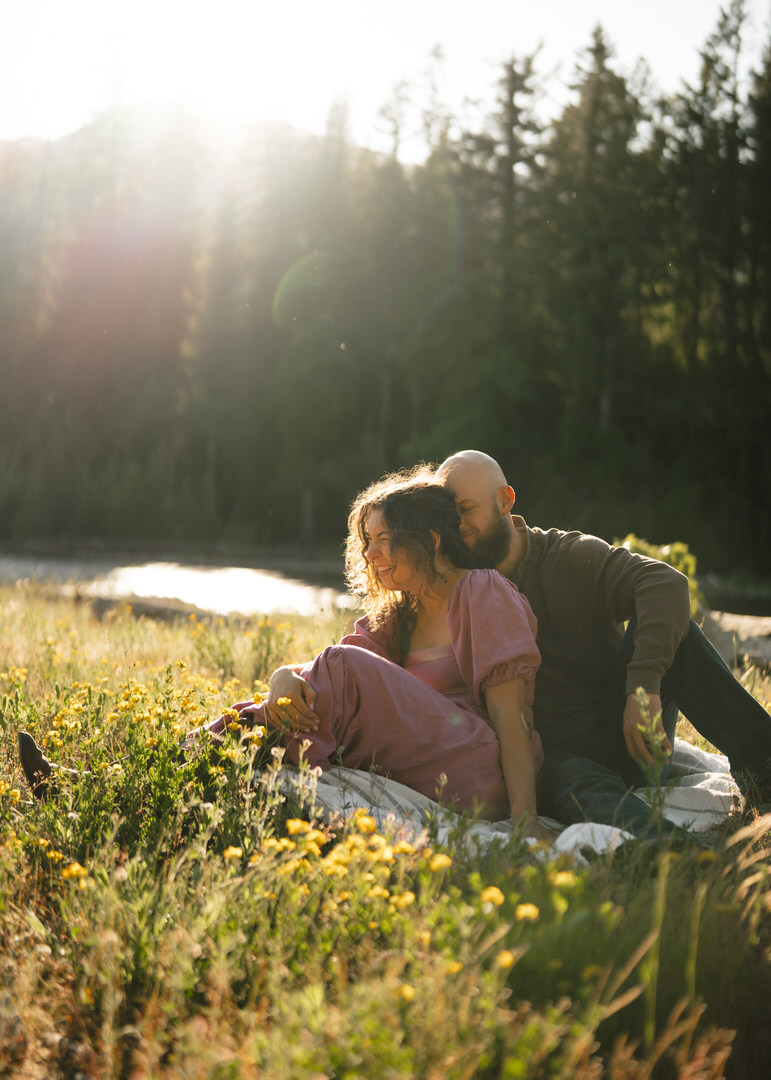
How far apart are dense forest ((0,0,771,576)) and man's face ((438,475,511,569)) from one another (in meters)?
18.7

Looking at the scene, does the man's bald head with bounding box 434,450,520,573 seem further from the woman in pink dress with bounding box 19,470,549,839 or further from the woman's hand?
the woman's hand

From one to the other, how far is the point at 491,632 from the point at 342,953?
1.50m

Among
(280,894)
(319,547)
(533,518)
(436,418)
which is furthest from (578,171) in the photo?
(280,894)

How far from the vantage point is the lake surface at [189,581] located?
15.9m

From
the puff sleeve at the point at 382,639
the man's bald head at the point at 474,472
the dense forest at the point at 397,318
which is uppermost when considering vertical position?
the dense forest at the point at 397,318

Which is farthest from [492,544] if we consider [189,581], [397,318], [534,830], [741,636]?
[397,318]

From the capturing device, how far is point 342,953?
2.24 meters

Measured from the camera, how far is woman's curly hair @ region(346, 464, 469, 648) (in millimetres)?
3775

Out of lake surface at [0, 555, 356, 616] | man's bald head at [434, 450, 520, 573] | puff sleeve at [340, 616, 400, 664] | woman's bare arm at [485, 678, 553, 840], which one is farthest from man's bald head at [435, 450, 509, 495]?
lake surface at [0, 555, 356, 616]

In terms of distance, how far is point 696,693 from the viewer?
3785 mm

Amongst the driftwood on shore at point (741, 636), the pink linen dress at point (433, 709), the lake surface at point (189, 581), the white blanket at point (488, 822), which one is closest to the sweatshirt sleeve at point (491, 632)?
the pink linen dress at point (433, 709)

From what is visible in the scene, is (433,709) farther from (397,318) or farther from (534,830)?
(397,318)

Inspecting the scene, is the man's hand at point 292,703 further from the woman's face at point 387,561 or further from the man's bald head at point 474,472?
the man's bald head at point 474,472

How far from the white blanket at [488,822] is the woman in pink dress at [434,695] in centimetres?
8
